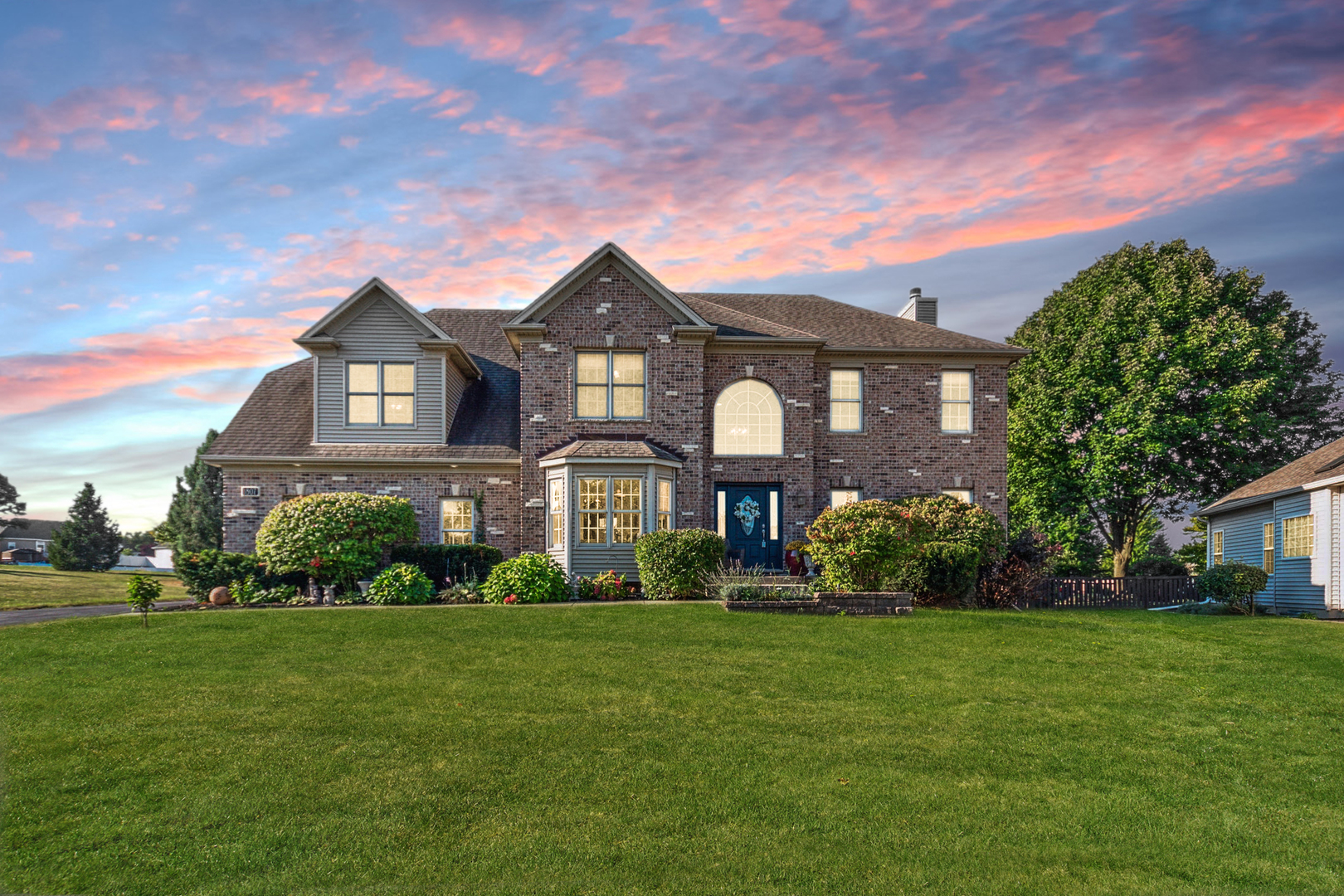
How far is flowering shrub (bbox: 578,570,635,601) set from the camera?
19531 millimetres

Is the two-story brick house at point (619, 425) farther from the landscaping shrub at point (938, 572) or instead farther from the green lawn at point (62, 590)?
the landscaping shrub at point (938, 572)

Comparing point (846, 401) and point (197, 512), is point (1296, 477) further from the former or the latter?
point (197, 512)

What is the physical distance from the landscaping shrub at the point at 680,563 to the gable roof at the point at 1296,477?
15.5 meters

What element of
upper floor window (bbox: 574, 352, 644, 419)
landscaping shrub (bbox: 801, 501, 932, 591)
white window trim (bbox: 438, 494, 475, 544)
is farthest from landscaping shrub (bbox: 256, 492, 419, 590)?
landscaping shrub (bbox: 801, 501, 932, 591)

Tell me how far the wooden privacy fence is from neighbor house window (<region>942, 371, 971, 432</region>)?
531cm

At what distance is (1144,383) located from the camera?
99.8ft

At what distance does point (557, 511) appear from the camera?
73.5ft

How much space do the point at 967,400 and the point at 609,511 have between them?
11014mm

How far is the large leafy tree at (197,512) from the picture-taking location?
42750 mm

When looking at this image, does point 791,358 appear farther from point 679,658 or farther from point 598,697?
point 598,697

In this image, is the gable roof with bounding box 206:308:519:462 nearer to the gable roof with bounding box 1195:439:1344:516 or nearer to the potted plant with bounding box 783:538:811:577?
the potted plant with bounding box 783:538:811:577

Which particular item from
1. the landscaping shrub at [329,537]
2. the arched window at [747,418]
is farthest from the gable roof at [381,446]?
the arched window at [747,418]

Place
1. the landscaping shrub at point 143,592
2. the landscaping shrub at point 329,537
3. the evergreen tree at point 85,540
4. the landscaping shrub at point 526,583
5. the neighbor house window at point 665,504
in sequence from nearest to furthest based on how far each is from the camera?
the landscaping shrub at point 143,592
the landscaping shrub at point 526,583
the landscaping shrub at point 329,537
the neighbor house window at point 665,504
the evergreen tree at point 85,540

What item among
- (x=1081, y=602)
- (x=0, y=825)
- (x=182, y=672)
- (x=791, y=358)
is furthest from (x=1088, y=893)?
(x=791, y=358)
